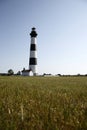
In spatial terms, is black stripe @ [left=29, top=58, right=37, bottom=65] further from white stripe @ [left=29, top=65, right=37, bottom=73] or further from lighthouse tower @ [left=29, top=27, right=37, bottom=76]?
white stripe @ [left=29, top=65, right=37, bottom=73]

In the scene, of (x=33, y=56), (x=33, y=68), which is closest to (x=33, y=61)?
(x=33, y=56)

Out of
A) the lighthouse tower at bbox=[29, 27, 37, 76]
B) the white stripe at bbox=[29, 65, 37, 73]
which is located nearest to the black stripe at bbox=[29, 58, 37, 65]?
the lighthouse tower at bbox=[29, 27, 37, 76]

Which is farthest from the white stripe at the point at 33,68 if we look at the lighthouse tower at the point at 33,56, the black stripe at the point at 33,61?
the black stripe at the point at 33,61

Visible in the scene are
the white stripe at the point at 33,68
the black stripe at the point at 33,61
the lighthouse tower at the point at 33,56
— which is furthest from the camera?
the white stripe at the point at 33,68

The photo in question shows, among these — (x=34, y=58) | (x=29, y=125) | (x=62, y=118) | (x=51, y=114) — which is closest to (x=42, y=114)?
(x=51, y=114)

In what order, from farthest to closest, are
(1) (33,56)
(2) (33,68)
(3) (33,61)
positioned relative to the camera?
(2) (33,68) → (3) (33,61) → (1) (33,56)

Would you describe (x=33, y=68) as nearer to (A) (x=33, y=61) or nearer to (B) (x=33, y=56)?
(A) (x=33, y=61)

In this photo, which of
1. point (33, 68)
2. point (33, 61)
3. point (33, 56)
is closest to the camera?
point (33, 56)

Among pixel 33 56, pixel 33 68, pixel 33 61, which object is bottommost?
pixel 33 68

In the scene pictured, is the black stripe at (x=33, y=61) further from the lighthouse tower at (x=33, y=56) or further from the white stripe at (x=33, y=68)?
the white stripe at (x=33, y=68)

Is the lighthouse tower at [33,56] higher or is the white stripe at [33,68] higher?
the lighthouse tower at [33,56]

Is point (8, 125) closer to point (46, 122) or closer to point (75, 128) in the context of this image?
point (46, 122)

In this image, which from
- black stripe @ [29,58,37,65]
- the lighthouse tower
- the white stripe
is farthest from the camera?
the white stripe

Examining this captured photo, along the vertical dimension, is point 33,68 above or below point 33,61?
below
